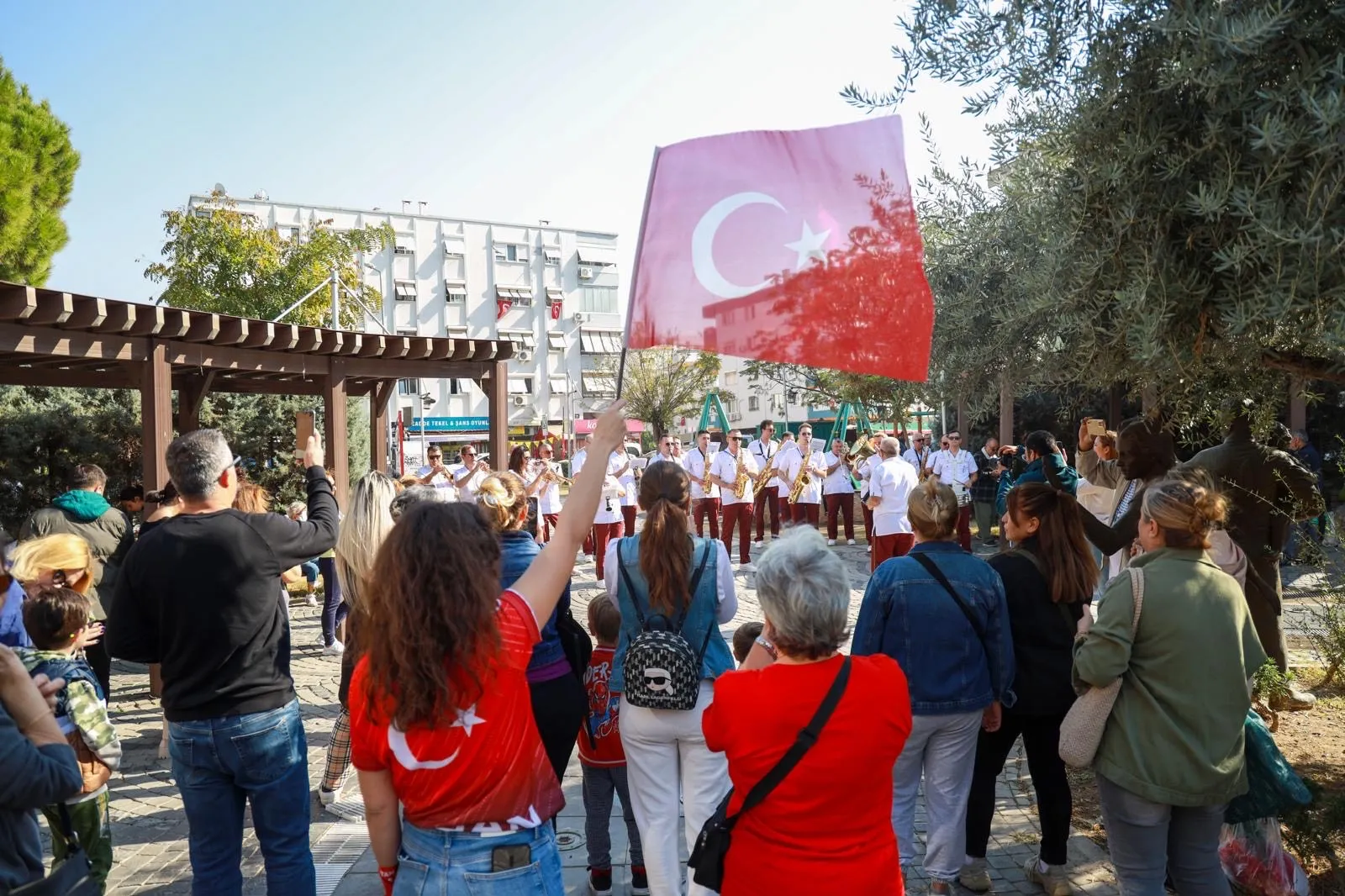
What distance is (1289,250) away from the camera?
2961 millimetres

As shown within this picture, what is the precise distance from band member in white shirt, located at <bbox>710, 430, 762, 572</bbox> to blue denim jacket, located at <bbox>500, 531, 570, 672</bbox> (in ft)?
33.5

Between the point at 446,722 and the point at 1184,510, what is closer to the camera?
the point at 446,722

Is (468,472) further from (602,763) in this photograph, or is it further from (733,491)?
(602,763)

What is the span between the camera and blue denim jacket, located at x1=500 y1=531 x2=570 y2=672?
386 cm

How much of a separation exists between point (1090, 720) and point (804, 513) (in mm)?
13524

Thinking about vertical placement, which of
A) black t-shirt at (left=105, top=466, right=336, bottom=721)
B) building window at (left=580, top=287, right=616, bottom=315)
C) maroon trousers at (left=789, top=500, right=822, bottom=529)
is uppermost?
building window at (left=580, top=287, right=616, bottom=315)

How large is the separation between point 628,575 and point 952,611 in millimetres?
1414

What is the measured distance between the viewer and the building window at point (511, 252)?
65688mm

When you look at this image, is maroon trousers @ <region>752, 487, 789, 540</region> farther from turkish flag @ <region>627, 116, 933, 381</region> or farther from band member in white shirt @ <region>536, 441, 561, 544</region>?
turkish flag @ <region>627, 116, 933, 381</region>

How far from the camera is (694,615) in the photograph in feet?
13.0

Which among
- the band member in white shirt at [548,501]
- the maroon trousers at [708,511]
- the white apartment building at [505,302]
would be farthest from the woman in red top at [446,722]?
the white apartment building at [505,302]

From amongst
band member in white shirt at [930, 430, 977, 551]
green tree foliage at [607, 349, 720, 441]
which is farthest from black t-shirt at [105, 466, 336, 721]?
green tree foliage at [607, 349, 720, 441]

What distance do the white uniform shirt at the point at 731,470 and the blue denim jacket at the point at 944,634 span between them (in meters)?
10.5

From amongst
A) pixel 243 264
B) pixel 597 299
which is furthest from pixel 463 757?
pixel 597 299
